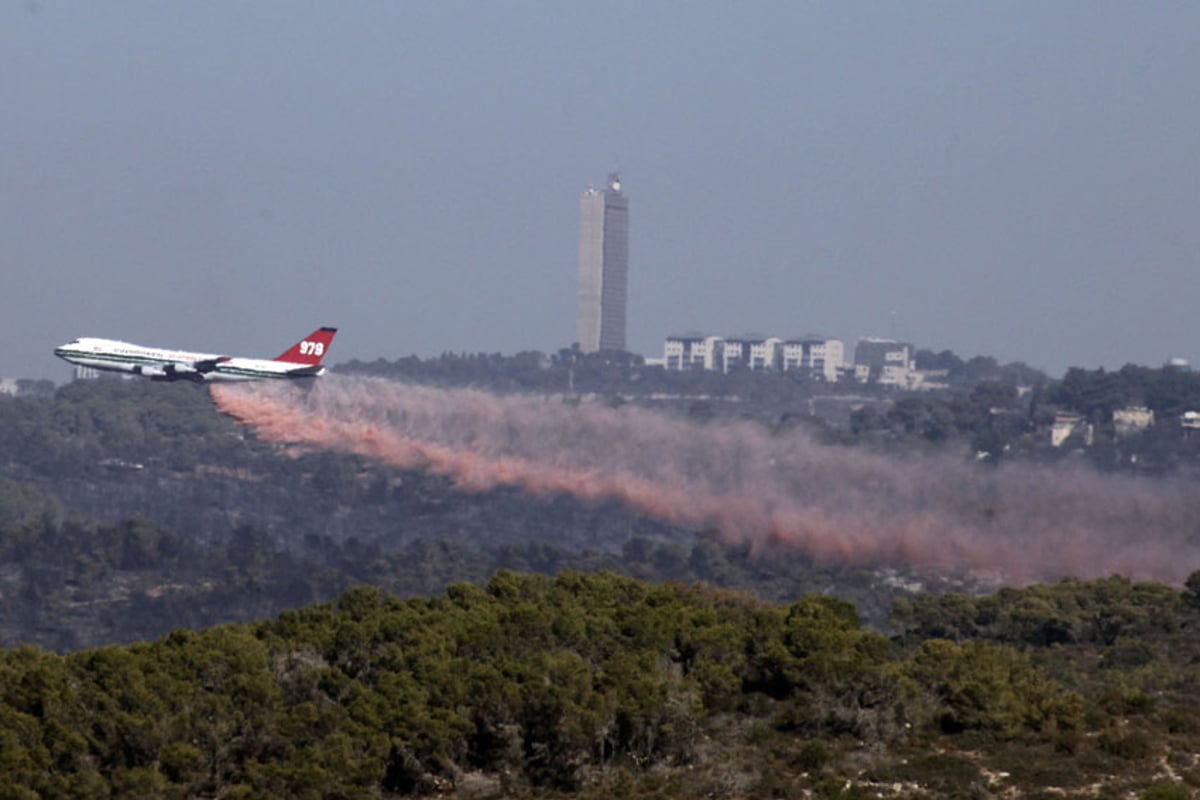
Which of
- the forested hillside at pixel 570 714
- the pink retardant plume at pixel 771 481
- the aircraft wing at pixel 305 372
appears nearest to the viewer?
the forested hillside at pixel 570 714

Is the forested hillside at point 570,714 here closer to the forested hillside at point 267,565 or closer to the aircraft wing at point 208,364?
the aircraft wing at point 208,364

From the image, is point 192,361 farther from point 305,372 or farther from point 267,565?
point 267,565

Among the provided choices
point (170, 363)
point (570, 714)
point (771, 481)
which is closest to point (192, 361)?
point (170, 363)

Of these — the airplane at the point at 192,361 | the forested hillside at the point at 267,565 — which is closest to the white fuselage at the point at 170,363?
the airplane at the point at 192,361

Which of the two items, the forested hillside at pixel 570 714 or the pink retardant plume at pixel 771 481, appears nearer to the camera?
the forested hillside at pixel 570 714

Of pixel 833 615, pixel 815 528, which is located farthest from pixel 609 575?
pixel 815 528

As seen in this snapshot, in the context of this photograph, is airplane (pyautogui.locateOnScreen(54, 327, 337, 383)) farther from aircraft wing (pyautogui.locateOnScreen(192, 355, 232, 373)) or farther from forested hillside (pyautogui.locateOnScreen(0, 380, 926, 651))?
forested hillside (pyautogui.locateOnScreen(0, 380, 926, 651))
